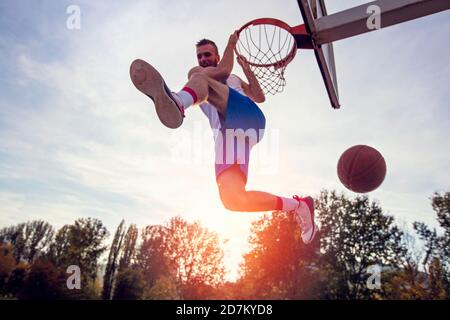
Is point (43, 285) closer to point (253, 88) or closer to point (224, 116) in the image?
point (253, 88)

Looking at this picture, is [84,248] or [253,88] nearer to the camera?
[253,88]

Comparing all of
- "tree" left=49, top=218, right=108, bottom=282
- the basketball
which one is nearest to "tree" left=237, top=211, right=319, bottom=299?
"tree" left=49, top=218, right=108, bottom=282

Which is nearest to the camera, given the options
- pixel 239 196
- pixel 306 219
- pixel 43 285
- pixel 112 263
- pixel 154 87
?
pixel 154 87

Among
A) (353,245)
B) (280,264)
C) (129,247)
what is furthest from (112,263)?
(353,245)

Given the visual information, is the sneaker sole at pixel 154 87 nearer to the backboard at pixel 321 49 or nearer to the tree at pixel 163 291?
the backboard at pixel 321 49

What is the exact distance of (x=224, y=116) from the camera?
3086mm

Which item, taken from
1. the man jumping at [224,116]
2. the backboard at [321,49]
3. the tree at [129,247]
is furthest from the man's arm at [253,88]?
the tree at [129,247]

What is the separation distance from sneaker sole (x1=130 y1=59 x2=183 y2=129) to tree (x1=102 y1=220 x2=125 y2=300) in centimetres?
3234

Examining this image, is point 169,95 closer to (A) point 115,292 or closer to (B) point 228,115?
(B) point 228,115

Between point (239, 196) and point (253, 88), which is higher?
point (253, 88)

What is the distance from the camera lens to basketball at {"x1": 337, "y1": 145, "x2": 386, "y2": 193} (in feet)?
15.0

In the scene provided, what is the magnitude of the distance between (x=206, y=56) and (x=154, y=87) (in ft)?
3.78
